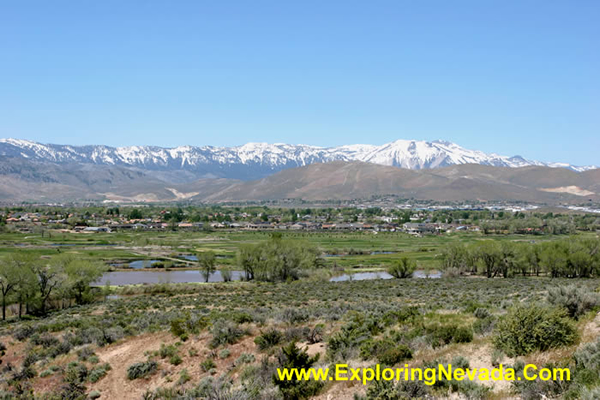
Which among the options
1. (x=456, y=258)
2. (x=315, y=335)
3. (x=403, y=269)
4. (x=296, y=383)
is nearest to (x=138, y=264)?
(x=403, y=269)

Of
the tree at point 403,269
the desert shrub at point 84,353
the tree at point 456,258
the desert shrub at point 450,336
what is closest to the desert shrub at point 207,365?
the desert shrub at point 84,353

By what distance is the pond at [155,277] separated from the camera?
→ 70.4 meters

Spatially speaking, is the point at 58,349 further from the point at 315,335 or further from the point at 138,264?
the point at 138,264

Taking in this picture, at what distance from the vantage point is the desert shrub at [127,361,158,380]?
18047 mm

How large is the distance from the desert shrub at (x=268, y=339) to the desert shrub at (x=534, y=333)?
868 centimetres

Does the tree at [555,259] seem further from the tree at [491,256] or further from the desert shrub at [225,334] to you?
the desert shrub at [225,334]

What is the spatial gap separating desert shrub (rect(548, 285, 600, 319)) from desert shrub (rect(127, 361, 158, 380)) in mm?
15231

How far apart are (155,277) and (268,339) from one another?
197 feet

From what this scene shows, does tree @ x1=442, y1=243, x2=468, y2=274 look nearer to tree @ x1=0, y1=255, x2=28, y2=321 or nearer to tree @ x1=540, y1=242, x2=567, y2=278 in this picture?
tree @ x1=540, y1=242, x2=567, y2=278

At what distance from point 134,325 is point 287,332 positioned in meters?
10.3

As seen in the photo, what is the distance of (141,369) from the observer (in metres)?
18.2

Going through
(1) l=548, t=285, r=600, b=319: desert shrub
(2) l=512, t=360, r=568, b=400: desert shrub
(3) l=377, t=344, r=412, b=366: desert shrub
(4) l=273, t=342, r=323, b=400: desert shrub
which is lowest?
(4) l=273, t=342, r=323, b=400: desert shrub

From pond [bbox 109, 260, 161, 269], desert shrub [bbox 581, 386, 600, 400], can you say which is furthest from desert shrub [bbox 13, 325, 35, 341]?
pond [bbox 109, 260, 161, 269]

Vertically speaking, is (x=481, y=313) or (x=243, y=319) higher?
(x=481, y=313)
